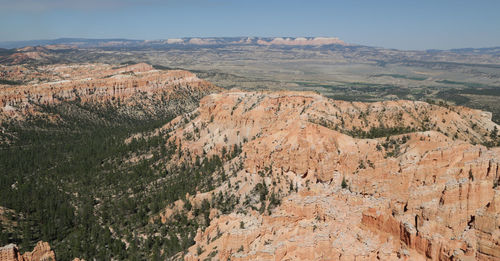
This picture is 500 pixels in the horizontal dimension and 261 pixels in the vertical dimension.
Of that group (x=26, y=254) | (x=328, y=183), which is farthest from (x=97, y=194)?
(x=328, y=183)

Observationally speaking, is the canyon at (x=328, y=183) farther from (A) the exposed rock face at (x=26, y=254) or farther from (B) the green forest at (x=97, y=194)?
(B) the green forest at (x=97, y=194)

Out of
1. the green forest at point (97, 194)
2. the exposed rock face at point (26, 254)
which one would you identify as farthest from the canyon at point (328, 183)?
the green forest at point (97, 194)

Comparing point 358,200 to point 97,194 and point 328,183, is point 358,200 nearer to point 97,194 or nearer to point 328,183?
point 328,183

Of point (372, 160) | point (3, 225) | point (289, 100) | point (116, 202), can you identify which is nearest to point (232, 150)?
point (289, 100)

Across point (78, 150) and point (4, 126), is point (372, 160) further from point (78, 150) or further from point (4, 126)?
point (4, 126)

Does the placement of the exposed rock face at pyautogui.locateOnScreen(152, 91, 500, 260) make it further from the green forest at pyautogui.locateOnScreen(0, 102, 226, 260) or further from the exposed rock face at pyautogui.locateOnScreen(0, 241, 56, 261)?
the exposed rock face at pyautogui.locateOnScreen(0, 241, 56, 261)

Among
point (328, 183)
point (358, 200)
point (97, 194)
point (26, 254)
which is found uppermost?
point (358, 200)
